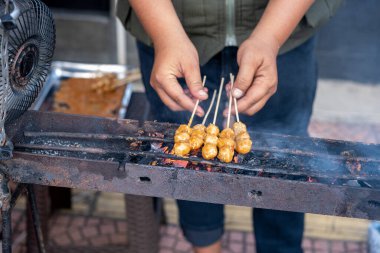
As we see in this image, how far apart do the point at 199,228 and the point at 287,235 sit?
577mm

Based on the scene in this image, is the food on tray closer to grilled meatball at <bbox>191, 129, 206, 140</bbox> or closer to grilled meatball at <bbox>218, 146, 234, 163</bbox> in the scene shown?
grilled meatball at <bbox>191, 129, 206, 140</bbox>

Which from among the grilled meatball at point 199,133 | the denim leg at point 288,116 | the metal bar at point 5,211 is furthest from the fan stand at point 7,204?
the denim leg at point 288,116

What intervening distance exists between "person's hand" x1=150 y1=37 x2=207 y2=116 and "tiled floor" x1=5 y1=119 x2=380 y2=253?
188 cm

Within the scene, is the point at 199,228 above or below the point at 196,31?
below

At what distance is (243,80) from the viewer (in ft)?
8.66

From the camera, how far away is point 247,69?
265cm

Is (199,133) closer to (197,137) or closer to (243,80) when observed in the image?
(197,137)

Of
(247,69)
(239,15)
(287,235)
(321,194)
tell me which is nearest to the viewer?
(321,194)

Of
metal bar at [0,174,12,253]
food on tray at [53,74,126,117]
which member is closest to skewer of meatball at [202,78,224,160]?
metal bar at [0,174,12,253]

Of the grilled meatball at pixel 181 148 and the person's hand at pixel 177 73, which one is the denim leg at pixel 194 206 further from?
the grilled meatball at pixel 181 148

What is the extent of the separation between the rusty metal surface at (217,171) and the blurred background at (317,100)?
6.36ft

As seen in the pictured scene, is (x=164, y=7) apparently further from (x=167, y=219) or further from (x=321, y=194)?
(x=167, y=219)

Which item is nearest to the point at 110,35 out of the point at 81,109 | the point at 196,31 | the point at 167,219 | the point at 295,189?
the point at 81,109

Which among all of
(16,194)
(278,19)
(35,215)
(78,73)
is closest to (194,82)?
(278,19)
